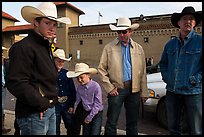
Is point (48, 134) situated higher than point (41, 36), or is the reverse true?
point (41, 36)

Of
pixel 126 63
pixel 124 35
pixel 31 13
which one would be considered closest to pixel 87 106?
pixel 126 63

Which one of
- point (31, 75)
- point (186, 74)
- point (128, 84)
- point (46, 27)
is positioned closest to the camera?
point (31, 75)

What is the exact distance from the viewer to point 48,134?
2332 millimetres

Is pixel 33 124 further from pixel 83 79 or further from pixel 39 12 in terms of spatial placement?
pixel 83 79

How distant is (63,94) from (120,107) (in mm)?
921

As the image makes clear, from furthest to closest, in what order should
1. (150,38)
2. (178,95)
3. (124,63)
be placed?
(150,38)
(124,63)
(178,95)

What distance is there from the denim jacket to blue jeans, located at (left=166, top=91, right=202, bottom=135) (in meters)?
0.08

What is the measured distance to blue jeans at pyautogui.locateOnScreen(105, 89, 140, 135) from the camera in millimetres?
3197

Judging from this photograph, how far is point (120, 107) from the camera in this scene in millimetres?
3240

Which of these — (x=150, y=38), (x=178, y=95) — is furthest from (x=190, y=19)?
(x=150, y=38)

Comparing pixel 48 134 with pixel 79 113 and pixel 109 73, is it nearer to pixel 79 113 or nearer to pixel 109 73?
pixel 79 113

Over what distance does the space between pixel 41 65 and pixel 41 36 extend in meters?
0.30

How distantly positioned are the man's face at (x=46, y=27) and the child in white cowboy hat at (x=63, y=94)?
118 centimetres

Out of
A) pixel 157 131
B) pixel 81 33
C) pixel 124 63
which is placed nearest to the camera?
pixel 124 63
